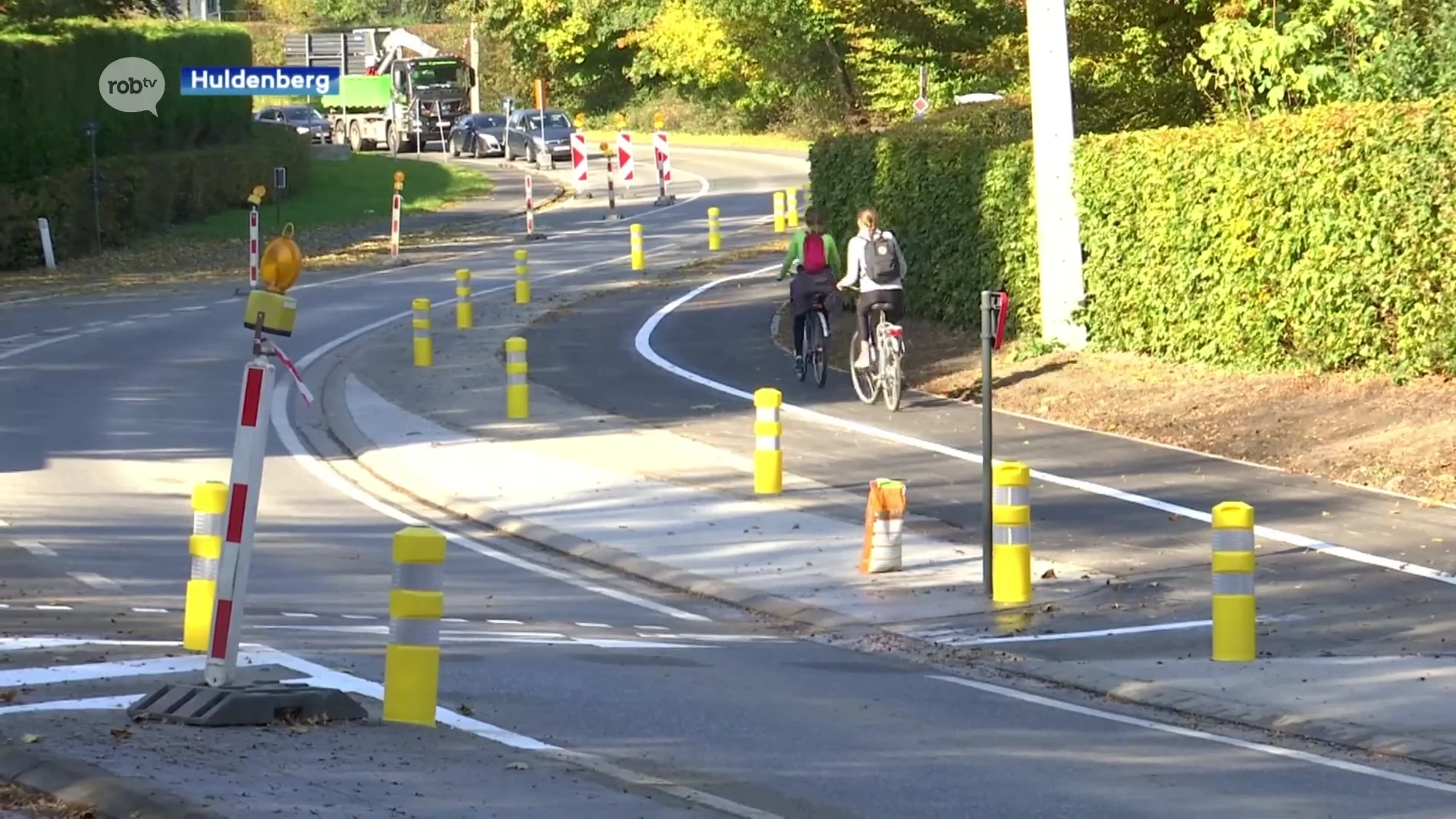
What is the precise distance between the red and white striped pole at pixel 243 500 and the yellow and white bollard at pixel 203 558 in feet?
7.24

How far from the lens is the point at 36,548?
1514cm

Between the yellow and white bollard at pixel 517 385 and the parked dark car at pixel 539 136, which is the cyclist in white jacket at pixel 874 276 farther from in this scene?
the parked dark car at pixel 539 136

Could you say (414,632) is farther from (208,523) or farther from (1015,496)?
(1015,496)

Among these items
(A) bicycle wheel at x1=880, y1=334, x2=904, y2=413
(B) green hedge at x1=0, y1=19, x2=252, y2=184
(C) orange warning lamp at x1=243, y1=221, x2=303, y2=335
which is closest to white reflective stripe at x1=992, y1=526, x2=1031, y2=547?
(C) orange warning lamp at x1=243, y1=221, x2=303, y2=335

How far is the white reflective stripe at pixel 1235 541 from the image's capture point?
11.4 metres

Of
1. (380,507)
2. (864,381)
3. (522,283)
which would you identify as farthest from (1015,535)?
(522,283)

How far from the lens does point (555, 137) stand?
68.0m

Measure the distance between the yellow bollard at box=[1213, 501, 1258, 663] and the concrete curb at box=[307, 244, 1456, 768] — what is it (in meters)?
0.65

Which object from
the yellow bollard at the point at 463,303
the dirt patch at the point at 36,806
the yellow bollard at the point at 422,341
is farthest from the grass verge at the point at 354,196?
the dirt patch at the point at 36,806

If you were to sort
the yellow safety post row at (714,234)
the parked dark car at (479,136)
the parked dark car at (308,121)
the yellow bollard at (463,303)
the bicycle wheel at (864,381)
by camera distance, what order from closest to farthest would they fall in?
the bicycle wheel at (864,381) < the yellow bollard at (463,303) < the yellow safety post row at (714,234) < the parked dark car at (479,136) < the parked dark car at (308,121)

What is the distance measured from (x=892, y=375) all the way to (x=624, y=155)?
30.9m

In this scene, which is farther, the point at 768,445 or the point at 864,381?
the point at 864,381

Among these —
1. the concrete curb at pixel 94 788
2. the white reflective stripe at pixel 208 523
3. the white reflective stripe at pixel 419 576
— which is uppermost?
the white reflective stripe at pixel 419 576

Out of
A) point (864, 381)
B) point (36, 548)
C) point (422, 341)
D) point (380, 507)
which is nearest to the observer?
point (36, 548)
